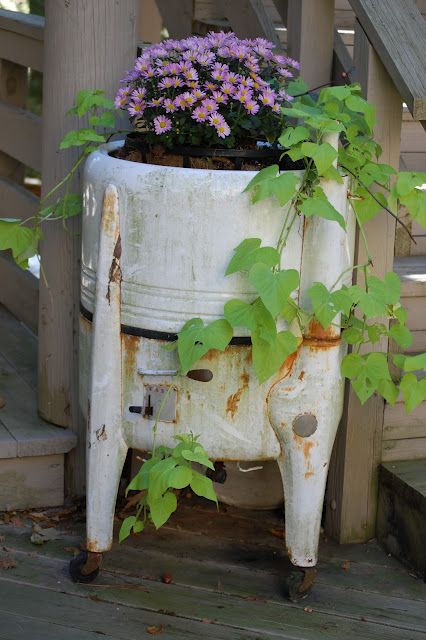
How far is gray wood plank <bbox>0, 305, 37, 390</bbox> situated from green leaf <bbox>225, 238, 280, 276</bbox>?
4.40 feet

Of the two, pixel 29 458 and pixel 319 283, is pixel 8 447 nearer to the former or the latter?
pixel 29 458

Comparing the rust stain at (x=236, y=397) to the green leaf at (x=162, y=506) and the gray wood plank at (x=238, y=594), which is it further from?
the gray wood plank at (x=238, y=594)

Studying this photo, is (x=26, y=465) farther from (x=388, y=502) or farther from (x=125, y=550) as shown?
(x=388, y=502)

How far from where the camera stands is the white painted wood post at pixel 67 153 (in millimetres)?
3068

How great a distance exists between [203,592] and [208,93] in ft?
3.99

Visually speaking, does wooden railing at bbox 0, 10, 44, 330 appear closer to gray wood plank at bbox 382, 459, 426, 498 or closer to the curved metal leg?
the curved metal leg

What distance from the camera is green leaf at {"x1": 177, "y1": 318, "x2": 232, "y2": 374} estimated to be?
239cm

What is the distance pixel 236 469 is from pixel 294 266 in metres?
0.93

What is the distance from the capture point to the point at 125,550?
296cm

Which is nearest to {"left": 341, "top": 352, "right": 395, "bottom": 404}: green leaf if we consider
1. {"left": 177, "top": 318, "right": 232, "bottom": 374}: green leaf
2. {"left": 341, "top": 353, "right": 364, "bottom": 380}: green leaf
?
{"left": 341, "top": 353, "right": 364, "bottom": 380}: green leaf

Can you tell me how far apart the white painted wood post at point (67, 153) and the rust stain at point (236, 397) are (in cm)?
80

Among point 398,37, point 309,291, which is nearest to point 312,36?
point 398,37

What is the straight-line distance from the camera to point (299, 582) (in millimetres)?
2723

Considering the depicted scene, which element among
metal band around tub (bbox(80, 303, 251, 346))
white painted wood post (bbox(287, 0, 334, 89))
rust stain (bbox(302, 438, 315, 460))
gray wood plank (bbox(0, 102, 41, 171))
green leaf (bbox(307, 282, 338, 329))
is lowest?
rust stain (bbox(302, 438, 315, 460))
